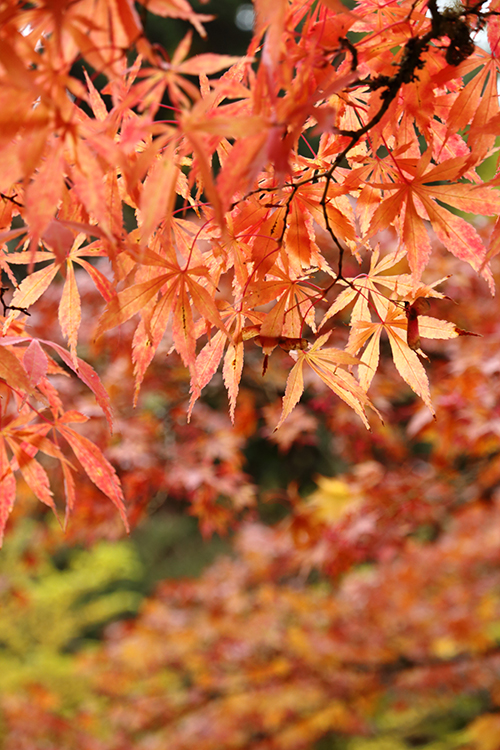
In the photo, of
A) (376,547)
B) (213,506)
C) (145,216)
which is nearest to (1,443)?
(145,216)

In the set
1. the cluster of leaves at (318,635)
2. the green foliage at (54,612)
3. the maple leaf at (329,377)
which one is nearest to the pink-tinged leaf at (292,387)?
the maple leaf at (329,377)

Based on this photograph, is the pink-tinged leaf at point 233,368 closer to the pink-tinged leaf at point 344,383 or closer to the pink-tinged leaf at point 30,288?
the pink-tinged leaf at point 344,383

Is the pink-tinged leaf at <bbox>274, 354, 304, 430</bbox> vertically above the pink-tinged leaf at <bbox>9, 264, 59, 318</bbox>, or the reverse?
the pink-tinged leaf at <bbox>9, 264, 59, 318</bbox>

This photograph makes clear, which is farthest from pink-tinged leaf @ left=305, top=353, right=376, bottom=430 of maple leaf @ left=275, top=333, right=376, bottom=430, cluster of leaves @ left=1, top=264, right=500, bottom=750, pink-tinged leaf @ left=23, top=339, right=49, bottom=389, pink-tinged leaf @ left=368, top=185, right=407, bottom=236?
cluster of leaves @ left=1, top=264, right=500, bottom=750

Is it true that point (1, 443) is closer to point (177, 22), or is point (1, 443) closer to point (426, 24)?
point (426, 24)

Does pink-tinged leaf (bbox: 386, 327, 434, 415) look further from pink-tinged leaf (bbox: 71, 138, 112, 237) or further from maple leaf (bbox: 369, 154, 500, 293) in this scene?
pink-tinged leaf (bbox: 71, 138, 112, 237)

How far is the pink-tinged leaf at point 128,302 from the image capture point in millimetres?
435

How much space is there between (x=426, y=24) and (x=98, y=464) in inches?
19.8

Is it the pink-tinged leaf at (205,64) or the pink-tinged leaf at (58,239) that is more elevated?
the pink-tinged leaf at (205,64)

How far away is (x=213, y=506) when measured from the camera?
6.82ft

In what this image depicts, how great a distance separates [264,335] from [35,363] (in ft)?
0.62

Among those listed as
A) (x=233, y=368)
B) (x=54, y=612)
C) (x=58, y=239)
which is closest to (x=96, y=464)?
(x=233, y=368)

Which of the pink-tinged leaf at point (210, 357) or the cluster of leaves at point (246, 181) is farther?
the pink-tinged leaf at point (210, 357)

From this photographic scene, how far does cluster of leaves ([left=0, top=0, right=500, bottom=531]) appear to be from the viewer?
307mm
